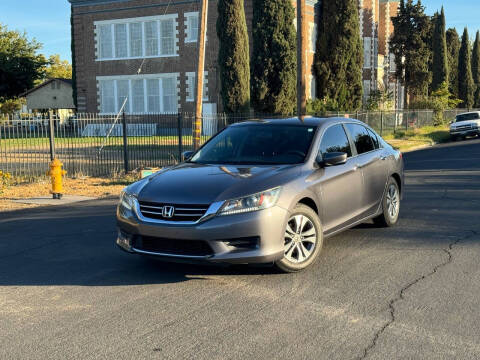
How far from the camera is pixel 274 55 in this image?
27391 millimetres

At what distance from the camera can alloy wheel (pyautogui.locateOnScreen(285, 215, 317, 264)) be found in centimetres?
566

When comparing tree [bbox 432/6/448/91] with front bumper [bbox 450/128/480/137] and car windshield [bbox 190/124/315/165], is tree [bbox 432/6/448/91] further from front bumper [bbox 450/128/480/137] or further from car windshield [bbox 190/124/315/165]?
car windshield [bbox 190/124/315/165]

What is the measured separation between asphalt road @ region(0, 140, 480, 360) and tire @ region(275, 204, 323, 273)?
134mm

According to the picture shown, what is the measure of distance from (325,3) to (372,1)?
16.6 metres

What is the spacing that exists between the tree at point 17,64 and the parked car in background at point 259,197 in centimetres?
5610

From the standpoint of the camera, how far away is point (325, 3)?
31781 mm

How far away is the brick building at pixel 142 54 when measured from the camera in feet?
119

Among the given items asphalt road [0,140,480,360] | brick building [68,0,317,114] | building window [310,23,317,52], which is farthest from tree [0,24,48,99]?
asphalt road [0,140,480,360]

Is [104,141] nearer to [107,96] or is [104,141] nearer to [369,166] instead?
[107,96]

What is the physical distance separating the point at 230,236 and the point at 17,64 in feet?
195

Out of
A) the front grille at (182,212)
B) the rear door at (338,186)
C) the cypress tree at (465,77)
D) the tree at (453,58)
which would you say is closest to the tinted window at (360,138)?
the rear door at (338,186)

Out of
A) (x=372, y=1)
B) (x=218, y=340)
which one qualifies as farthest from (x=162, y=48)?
(x=218, y=340)

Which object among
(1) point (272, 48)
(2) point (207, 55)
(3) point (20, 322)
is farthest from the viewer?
(2) point (207, 55)

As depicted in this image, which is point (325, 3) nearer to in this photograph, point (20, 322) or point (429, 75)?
point (429, 75)
